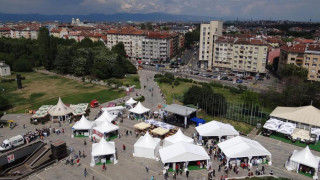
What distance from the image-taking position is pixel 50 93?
5719 centimetres

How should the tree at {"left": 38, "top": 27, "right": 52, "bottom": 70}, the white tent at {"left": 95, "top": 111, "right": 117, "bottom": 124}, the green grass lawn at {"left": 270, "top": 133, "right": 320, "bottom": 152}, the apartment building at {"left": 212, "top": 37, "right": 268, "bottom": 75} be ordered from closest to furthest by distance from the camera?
the green grass lawn at {"left": 270, "top": 133, "right": 320, "bottom": 152} < the white tent at {"left": 95, "top": 111, "right": 117, "bottom": 124} < the apartment building at {"left": 212, "top": 37, "right": 268, "bottom": 75} < the tree at {"left": 38, "top": 27, "right": 52, "bottom": 70}

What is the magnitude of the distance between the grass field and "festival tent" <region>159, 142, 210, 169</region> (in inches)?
1088

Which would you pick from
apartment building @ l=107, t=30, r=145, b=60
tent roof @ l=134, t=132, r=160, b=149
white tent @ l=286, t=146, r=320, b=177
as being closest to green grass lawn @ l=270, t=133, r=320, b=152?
white tent @ l=286, t=146, r=320, b=177

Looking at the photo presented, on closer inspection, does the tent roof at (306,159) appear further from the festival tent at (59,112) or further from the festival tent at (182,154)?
the festival tent at (59,112)

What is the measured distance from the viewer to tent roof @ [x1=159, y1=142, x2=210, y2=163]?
25.5m

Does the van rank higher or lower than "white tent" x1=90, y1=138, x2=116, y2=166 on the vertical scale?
lower

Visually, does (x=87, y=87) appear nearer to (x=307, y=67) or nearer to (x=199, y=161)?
(x=199, y=161)

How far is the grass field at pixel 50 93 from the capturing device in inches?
1986

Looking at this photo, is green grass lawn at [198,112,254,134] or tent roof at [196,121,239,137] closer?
tent roof at [196,121,239,137]

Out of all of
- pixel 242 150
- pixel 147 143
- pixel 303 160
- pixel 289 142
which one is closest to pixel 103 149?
pixel 147 143

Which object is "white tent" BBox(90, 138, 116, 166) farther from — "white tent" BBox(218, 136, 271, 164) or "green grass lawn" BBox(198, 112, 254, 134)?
"green grass lawn" BBox(198, 112, 254, 134)

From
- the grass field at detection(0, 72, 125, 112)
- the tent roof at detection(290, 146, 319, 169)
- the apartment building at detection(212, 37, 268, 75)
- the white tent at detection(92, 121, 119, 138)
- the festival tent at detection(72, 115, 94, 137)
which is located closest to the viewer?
the tent roof at detection(290, 146, 319, 169)

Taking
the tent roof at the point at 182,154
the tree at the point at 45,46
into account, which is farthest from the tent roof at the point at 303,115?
the tree at the point at 45,46

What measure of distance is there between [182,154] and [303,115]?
21.3 metres
